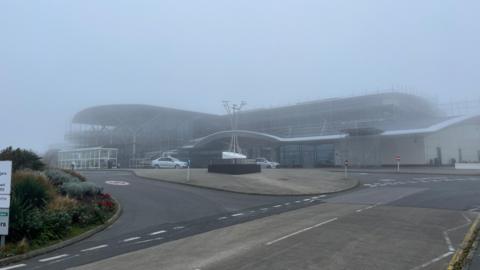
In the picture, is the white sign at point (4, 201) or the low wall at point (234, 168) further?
the low wall at point (234, 168)

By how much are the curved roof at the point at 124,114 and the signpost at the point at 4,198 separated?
7122 cm

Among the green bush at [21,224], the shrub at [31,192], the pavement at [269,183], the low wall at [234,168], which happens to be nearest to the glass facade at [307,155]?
the low wall at [234,168]

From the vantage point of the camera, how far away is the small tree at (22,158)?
59.8 ft

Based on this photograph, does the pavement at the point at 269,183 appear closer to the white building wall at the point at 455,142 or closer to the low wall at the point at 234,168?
the low wall at the point at 234,168

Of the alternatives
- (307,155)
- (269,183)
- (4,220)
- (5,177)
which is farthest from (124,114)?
(4,220)

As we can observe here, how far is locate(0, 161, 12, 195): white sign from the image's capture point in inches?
379

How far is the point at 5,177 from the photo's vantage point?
31.9 feet

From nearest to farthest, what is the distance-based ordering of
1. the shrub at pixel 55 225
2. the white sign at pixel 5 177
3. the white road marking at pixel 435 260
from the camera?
1. the white road marking at pixel 435 260
2. the white sign at pixel 5 177
3. the shrub at pixel 55 225

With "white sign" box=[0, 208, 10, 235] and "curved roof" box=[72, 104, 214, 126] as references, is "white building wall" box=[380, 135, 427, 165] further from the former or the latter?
"white sign" box=[0, 208, 10, 235]

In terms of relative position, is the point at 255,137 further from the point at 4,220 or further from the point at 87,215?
the point at 4,220

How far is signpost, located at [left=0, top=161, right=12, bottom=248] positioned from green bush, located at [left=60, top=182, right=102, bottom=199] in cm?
576

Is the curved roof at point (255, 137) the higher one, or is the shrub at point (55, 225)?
the curved roof at point (255, 137)

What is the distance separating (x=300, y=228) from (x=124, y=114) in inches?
2971

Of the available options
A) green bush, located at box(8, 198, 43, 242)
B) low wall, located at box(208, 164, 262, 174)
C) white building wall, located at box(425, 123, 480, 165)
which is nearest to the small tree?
green bush, located at box(8, 198, 43, 242)
